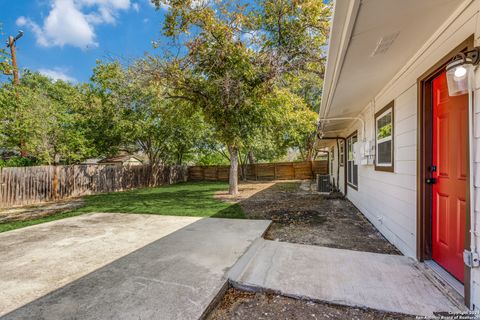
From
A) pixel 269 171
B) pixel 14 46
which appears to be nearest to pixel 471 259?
pixel 14 46

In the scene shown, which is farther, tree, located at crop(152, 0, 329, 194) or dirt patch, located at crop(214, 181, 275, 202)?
dirt patch, located at crop(214, 181, 275, 202)

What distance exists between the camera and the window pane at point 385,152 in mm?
3718

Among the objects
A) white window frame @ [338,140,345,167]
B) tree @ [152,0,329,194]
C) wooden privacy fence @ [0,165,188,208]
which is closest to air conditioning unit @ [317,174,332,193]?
white window frame @ [338,140,345,167]

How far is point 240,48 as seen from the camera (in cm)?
727

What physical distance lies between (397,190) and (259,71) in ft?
18.5

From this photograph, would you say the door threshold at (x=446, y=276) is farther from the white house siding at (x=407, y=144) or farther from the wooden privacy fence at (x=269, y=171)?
the wooden privacy fence at (x=269, y=171)

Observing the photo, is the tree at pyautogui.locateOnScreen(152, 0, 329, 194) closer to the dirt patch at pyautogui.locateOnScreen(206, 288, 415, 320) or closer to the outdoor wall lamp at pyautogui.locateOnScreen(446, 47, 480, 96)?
the outdoor wall lamp at pyautogui.locateOnScreen(446, 47, 480, 96)

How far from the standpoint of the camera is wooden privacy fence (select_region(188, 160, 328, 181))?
1725cm

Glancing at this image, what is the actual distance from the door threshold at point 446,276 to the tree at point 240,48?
632 centimetres

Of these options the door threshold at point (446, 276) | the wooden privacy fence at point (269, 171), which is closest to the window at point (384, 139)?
the door threshold at point (446, 276)

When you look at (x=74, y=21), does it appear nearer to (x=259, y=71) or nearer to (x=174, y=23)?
(x=174, y=23)

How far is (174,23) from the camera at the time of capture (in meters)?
7.32

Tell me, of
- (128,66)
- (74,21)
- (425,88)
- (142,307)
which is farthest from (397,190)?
(74,21)

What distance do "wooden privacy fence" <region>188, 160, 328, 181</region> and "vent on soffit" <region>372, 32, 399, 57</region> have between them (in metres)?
15.2
